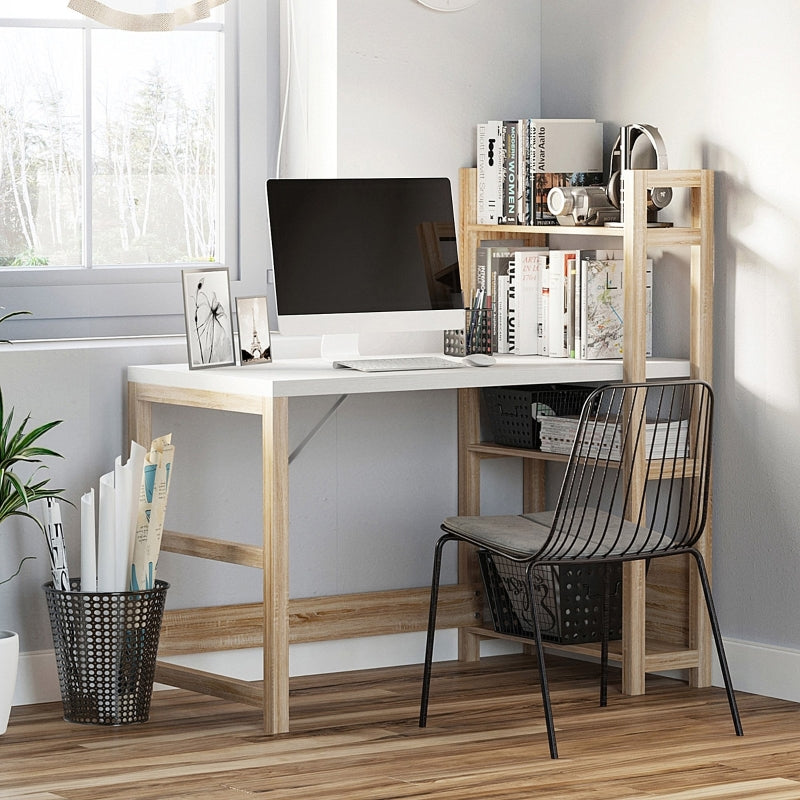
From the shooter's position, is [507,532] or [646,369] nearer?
[507,532]

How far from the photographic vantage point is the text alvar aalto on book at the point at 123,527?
336 cm

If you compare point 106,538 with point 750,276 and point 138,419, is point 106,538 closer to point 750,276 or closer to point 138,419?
point 138,419

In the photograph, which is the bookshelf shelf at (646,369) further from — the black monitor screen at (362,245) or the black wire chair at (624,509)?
the black monitor screen at (362,245)

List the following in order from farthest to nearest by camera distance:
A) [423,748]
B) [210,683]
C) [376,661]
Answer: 1. [376,661]
2. [210,683]
3. [423,748]

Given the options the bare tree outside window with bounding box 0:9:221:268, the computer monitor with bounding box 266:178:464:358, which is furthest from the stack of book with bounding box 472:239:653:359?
the bare tree outside window with bounding box 0:9:221:268

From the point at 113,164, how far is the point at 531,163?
3.38 feet

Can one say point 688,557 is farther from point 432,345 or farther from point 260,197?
point 260,197

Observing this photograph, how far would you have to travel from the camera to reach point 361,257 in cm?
365

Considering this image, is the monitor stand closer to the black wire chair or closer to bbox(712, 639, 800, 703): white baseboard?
the black wire chair

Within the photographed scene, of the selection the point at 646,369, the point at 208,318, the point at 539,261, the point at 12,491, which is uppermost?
the point at 539,261

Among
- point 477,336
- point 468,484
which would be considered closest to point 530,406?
point 477,336

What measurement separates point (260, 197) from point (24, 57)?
0.68 m

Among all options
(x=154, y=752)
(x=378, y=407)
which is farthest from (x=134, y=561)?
(x=378, y=407)

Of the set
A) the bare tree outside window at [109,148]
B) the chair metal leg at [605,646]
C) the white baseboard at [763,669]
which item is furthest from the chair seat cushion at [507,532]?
the bare tree outside window at [109,148]
